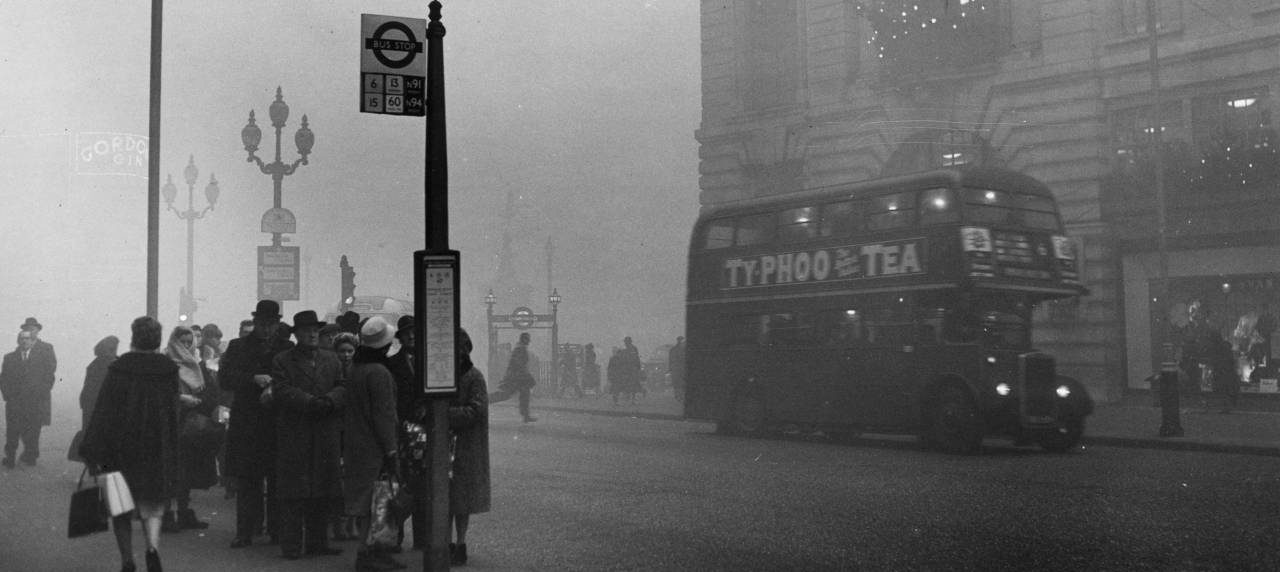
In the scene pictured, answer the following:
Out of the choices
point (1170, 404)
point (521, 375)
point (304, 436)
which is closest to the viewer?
point (304, 436)

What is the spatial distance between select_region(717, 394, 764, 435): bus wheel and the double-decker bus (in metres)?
0.04

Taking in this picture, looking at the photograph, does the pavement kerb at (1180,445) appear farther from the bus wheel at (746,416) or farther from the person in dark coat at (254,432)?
the person in dark coat at (254,432)

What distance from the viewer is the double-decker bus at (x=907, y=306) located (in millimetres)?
15070

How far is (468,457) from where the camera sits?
23.9 ft

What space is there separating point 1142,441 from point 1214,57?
355 inches

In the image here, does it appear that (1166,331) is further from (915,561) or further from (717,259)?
(915,561)

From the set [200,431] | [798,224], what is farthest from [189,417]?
[798,224]

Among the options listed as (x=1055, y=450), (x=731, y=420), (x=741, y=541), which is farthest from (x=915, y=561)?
(x=731, y=420)

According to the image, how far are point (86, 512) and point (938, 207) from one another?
11401 mm

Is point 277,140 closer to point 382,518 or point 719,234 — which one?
point 719,234

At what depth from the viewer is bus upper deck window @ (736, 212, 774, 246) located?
58.1 feet

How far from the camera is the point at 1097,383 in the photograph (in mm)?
22781

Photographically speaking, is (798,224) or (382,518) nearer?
(382,518)

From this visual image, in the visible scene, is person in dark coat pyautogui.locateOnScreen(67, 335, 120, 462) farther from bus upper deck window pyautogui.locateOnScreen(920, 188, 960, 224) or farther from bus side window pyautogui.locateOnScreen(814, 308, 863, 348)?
bus upper deck window pyautogui.locateOnScreen(920, 188, 960, 224)
